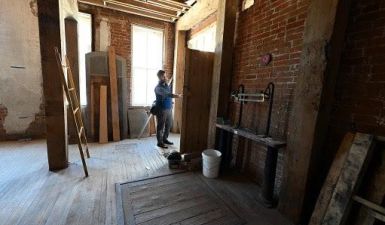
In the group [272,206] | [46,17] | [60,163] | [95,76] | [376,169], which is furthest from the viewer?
[95,76]

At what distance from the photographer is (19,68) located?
409 centimetres

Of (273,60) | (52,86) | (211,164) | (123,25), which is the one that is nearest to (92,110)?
(52,86)

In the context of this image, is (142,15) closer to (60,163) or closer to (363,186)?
(60,163)

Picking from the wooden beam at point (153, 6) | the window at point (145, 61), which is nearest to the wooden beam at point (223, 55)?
the wooden beam at point (153, 6)

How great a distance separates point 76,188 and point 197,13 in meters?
3.90

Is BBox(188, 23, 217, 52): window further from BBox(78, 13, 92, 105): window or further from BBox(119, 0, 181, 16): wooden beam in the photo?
BBox(78, 13, 92, 105): window

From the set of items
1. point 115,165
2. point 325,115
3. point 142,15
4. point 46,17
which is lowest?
point 115,165

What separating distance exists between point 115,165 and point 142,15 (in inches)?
150

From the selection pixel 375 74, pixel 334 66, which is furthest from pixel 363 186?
pixel 334 66

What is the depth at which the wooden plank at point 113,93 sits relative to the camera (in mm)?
4348

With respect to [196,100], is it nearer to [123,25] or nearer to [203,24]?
[203,24]

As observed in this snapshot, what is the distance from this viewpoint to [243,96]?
2844mm

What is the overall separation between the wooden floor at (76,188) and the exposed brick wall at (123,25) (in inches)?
102

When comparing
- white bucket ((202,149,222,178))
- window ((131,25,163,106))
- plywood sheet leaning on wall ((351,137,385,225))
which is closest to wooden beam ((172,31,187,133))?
window ((131,25,163,106))
